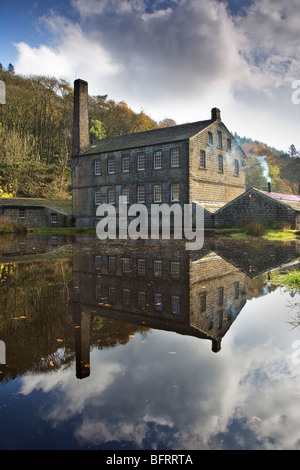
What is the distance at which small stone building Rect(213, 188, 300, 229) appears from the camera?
26.2m

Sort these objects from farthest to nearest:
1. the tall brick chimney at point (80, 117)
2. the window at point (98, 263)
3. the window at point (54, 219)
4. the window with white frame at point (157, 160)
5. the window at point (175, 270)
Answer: the window at point (54, 219) < the tall brick chimney at point (80, 117) < the window with white frame at point (157, 160) < the window at point (98, 263) < the window at point (175, 270)

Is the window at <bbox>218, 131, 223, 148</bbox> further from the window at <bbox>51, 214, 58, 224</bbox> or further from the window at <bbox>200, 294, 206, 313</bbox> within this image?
the window at <bbox>200, 294, 206, 313</bbox>

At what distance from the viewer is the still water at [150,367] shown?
251 centimetres

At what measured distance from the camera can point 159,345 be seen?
415 cm

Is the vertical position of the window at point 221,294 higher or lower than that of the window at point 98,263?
lower

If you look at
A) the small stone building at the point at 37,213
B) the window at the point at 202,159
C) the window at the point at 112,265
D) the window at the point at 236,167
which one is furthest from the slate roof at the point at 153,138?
the window at the point at 112,265

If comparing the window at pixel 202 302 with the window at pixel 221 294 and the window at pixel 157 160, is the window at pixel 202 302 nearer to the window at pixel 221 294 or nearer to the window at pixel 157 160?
the window at pixel 221 294

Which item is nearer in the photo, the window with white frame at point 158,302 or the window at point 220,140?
the window with white frame at point 158,302

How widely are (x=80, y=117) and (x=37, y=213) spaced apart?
511 inches

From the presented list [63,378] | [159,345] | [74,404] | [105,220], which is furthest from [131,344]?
[105,220]

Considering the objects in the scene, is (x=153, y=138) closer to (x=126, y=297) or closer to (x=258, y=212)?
(x=258, y=212)

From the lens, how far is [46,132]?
57688mm

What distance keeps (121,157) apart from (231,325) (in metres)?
33.9
